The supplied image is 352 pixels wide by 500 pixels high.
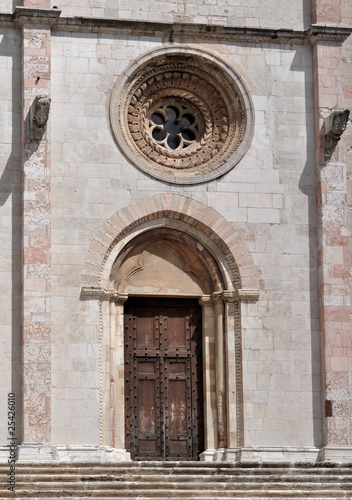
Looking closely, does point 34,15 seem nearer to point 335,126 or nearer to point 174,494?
point 335,126

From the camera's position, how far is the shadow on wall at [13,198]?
25.5m

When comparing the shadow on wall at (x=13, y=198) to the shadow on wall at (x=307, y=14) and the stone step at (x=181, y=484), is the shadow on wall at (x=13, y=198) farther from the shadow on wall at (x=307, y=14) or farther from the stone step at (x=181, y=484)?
the shadow on wall at (x=307, y=14)

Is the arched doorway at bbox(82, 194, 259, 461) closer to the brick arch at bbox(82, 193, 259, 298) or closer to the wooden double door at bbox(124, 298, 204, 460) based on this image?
the brick arch at bbox(82, 193, 259, 298)

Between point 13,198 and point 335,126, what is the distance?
6.43 m

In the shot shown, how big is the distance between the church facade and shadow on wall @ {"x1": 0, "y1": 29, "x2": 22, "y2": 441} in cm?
3

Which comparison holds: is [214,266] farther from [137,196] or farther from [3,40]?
[3,40]

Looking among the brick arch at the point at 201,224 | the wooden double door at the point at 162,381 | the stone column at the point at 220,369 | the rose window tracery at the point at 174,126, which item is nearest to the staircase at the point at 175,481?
the stone column at the point at 220,369

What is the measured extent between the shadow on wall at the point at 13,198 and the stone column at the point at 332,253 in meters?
5.88

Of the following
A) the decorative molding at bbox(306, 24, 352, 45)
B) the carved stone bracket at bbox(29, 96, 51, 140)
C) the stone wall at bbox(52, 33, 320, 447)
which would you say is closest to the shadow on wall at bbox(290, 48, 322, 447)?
the stone wall at bbox(52, 33, 320, 447)

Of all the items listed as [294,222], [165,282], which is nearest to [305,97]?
[294,222]

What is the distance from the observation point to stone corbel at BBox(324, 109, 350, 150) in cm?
2667

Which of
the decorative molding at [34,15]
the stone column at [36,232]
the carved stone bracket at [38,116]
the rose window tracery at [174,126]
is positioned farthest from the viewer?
the rose window tracery at [174,126]

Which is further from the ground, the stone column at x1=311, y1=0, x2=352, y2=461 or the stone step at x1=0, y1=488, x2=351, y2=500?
the stone column at x1=311, y1=0, x2=352, y2=461

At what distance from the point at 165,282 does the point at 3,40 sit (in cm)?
567
